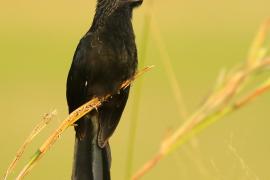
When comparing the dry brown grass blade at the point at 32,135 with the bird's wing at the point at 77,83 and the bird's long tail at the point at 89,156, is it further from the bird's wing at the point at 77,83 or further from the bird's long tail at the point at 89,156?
the bird's wing at the point at 77,83

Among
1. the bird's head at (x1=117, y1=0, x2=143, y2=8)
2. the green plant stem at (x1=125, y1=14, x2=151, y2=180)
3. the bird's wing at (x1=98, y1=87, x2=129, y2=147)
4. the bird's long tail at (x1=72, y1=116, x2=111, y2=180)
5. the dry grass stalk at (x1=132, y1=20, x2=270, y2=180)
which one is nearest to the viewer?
the dry grass stalk at (x1=132, y1=20, x2=270, y2=180)

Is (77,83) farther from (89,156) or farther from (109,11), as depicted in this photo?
(89,156)

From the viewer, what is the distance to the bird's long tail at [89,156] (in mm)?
2590

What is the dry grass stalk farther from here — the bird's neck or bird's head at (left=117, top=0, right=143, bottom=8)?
the bird's neck

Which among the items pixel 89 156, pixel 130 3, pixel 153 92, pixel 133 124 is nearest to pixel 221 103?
pixel 133 124

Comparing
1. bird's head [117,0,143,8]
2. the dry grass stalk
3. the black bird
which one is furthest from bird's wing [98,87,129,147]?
the dry grass stalk

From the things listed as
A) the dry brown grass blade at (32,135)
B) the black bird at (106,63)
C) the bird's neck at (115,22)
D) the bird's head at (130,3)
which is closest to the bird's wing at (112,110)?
the black bird at (106,63)

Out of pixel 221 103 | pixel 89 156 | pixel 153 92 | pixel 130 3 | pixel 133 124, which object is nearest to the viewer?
pixel 221 103

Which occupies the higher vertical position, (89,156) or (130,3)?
(130,3)


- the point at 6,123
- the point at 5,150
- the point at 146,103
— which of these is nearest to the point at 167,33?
the point at 146,103

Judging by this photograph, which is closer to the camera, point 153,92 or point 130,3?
point 130,3

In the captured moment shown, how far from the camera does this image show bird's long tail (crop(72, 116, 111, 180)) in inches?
102

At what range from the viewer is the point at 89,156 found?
9.53 ft

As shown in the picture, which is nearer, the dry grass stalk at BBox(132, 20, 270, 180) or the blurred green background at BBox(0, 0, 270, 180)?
the dry grass stalk at BBox(132, 20, 270, 180)
